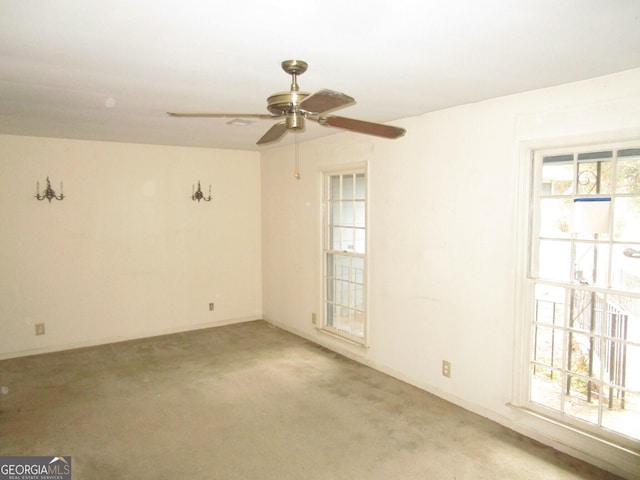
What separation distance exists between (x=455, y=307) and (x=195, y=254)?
3650mm

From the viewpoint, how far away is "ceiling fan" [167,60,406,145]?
176 centimetres

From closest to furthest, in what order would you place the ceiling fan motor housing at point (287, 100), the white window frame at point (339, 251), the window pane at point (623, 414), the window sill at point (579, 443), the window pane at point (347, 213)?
the ceiling fan motor housing at point (287, 100) < the window sill at point (579, 443) < the window pane at point (623, 414) < the white window frame at point (339, 251) < the window pane at point (347, 213)

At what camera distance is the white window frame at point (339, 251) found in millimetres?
4289

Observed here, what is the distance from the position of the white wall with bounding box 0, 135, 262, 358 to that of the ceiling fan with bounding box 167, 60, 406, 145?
11.3ft

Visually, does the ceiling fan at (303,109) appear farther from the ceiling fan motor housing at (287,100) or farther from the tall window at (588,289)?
the tall window at (588,289)

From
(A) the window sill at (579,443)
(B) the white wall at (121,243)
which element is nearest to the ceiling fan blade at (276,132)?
(A) the window sill at (579,443)

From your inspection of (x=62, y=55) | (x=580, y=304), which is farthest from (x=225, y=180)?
(x=580, y=304)

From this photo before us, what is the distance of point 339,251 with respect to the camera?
4.78 meters

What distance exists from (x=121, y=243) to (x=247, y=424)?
3104 mm

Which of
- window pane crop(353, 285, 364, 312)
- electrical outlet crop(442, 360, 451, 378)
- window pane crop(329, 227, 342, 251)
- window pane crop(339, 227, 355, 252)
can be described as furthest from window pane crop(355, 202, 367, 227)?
electrical outlet crop(442, 360, 451, 378)

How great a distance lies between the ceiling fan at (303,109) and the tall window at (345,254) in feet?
6.76

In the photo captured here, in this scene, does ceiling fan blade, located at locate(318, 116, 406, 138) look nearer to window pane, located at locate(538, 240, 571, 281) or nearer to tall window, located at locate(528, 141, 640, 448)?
tall window, located at locate(528, 141, 640, 448)

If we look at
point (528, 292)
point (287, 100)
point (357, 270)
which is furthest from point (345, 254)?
point (287, 100)

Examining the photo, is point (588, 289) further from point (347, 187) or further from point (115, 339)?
point (115, 339)
